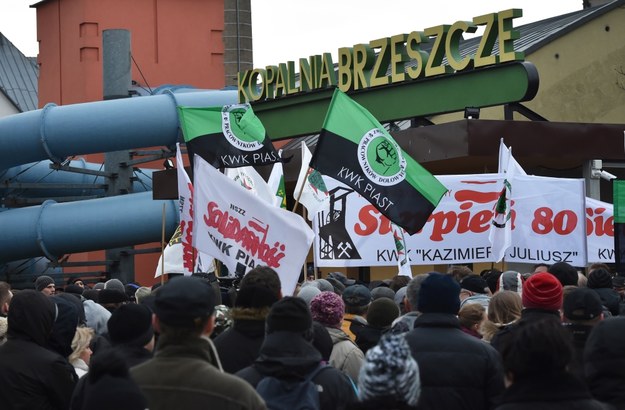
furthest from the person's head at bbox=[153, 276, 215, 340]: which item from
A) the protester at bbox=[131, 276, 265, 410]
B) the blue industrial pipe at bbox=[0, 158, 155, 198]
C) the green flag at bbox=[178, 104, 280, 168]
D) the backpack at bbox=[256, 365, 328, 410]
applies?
the blue industrial pipe at bbox=[0, 158, 155, 198]

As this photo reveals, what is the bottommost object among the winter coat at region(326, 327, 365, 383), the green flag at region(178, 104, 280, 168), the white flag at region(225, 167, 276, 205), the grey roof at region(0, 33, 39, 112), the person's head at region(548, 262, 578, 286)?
the winter coat at region(326, 327, 365, 383)

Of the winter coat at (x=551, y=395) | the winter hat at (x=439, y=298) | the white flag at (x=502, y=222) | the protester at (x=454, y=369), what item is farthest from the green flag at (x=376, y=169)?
the winter coat at (x=551, y=395)

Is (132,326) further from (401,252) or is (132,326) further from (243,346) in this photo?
(401,252)

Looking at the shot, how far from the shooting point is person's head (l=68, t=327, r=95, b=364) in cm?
818

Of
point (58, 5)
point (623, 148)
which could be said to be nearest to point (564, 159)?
point (623, 148)

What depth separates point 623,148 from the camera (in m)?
20.9

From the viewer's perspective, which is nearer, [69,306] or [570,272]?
[69,306]

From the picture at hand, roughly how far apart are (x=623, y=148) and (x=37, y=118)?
515 inches

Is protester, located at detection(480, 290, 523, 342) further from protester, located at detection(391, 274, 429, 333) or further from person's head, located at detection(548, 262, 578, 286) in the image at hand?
person's head, located at detection(548, 262, 578, 286)

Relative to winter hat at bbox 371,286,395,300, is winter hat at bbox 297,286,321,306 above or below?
above

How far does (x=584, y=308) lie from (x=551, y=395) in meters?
2.54

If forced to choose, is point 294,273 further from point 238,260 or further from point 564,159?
point 564,159

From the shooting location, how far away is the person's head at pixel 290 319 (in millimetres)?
6066

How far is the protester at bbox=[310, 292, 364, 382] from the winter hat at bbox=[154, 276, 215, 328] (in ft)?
8.89
